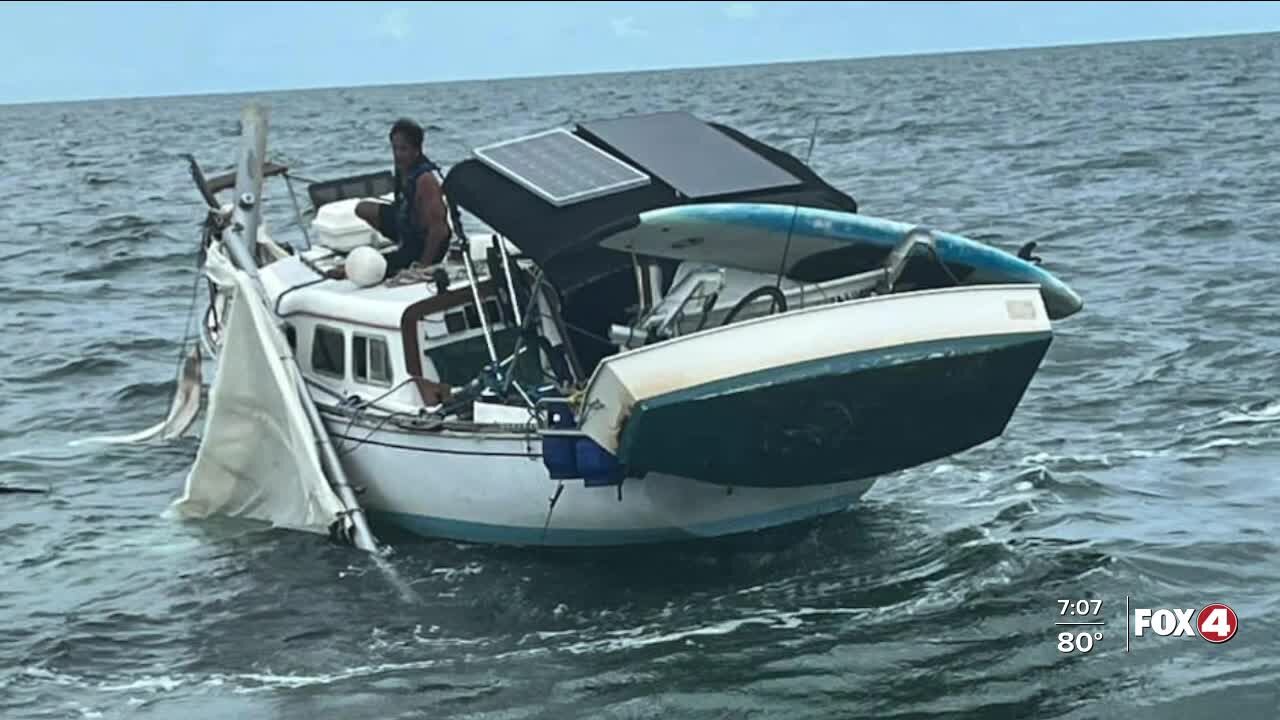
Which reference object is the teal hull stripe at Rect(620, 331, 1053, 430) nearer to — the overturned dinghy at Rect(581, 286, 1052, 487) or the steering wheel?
the overturned dinghy at Rect(581, 286, 1052, 487)

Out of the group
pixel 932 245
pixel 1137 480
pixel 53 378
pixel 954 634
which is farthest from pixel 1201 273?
pixel 53 378

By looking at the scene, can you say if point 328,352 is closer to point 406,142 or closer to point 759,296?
point 406,142

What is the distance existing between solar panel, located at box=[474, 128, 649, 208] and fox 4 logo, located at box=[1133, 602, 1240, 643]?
458 cm

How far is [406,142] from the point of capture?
1484cm

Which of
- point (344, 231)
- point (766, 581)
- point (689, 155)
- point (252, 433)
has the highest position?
point (689, 155)

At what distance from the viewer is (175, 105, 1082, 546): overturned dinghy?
11.1m

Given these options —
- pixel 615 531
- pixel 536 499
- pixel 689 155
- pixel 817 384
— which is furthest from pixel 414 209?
pixel 817 384

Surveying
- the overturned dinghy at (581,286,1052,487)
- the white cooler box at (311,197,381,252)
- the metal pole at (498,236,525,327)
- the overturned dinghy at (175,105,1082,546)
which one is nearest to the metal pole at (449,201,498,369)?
the overturned dinghy at (175,105,1082,546)

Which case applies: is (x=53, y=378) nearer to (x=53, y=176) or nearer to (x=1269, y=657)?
(x=1269, y=657)

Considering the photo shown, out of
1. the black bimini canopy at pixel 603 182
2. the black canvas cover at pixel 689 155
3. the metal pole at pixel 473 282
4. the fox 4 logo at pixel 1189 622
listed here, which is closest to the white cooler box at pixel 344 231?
the metal pole at pixel 473 282

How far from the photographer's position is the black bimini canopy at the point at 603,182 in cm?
1234

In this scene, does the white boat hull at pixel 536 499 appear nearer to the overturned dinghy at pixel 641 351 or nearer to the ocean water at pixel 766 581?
the overturned dinghy at pixel 641 351

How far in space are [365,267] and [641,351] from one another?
4.10 meters

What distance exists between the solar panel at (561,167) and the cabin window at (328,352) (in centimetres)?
214
